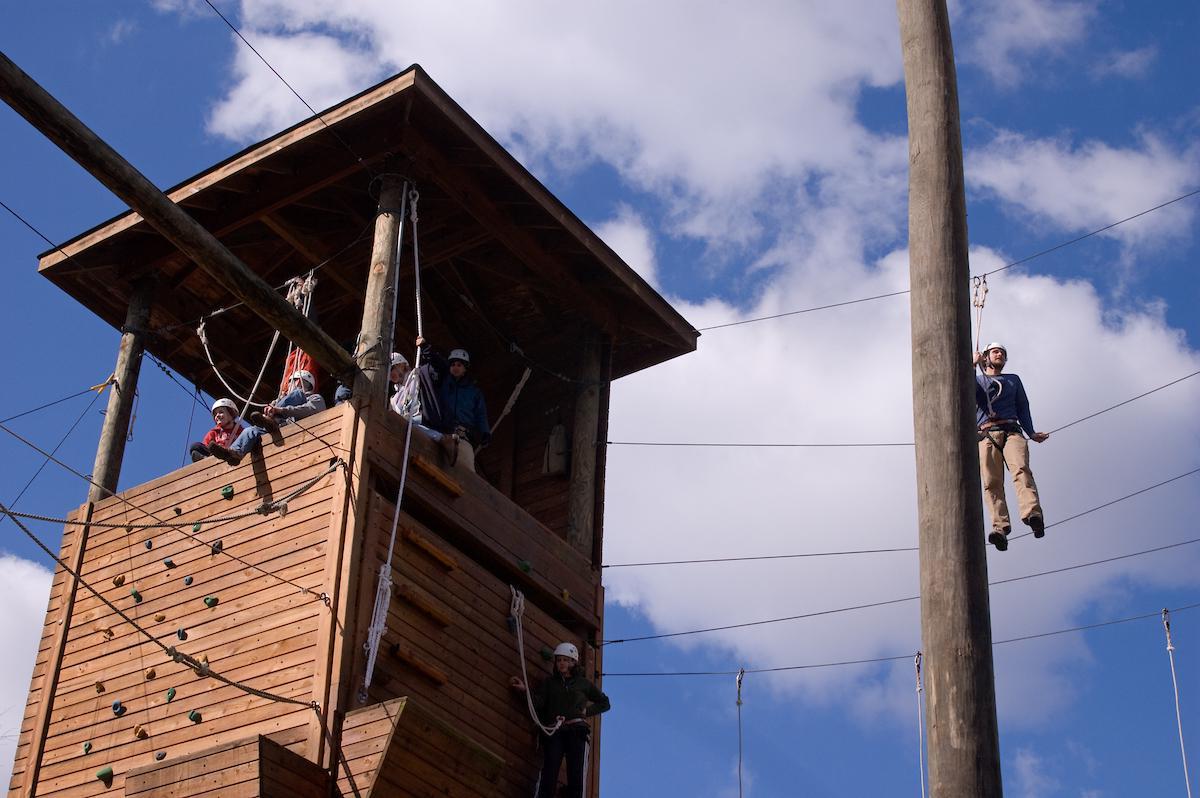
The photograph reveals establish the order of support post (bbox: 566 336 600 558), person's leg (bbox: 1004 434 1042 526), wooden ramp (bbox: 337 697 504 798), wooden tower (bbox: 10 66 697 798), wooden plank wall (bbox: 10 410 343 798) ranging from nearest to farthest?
wooden ramp (bbox: 337 697 504 798) < wooden tower (bbox: 10 66 697 798) < wooden plank wall (bbox: 10 410 343 798) < person's leg (bbox: 1004 434 1042 526) < support post (bbox: 566 336 600 558)

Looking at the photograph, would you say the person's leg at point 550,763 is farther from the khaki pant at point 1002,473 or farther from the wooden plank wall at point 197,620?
the khaki pant at point 1002,473

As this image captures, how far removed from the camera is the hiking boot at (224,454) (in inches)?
499

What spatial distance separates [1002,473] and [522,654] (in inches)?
169

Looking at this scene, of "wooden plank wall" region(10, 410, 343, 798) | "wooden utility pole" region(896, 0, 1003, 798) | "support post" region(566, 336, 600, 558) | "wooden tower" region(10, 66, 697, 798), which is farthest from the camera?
"support post" region(566, 336, 600, 558)

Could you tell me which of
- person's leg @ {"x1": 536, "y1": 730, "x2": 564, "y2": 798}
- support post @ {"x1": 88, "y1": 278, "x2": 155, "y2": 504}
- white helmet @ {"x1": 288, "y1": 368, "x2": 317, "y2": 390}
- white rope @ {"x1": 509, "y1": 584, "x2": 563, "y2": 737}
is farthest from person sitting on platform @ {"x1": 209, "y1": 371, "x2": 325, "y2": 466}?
person's leg @ {"x1": 536, "y1": 730, "x2": 564, "y2": 798}

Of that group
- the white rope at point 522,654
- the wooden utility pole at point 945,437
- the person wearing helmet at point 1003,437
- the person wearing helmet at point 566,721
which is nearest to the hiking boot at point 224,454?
the white rope at point 522,654

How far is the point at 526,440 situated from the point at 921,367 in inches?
405

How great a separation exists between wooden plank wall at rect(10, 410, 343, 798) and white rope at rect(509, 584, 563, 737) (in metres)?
2.08

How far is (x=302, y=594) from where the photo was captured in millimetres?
11867

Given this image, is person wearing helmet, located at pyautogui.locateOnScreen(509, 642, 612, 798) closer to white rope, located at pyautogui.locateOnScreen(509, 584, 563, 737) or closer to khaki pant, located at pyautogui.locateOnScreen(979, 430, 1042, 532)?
white rope, located at pyautogui.locateOnScreen(509, 584, 563, 737)

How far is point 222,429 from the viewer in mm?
13844

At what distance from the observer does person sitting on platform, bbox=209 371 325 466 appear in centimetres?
1283

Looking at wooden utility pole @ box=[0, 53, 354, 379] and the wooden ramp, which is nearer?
wooden utility pole @ box=[0, 53, 354, 379]

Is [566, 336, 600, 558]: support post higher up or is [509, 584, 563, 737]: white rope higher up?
[566, 336, 600, 558]: support post
